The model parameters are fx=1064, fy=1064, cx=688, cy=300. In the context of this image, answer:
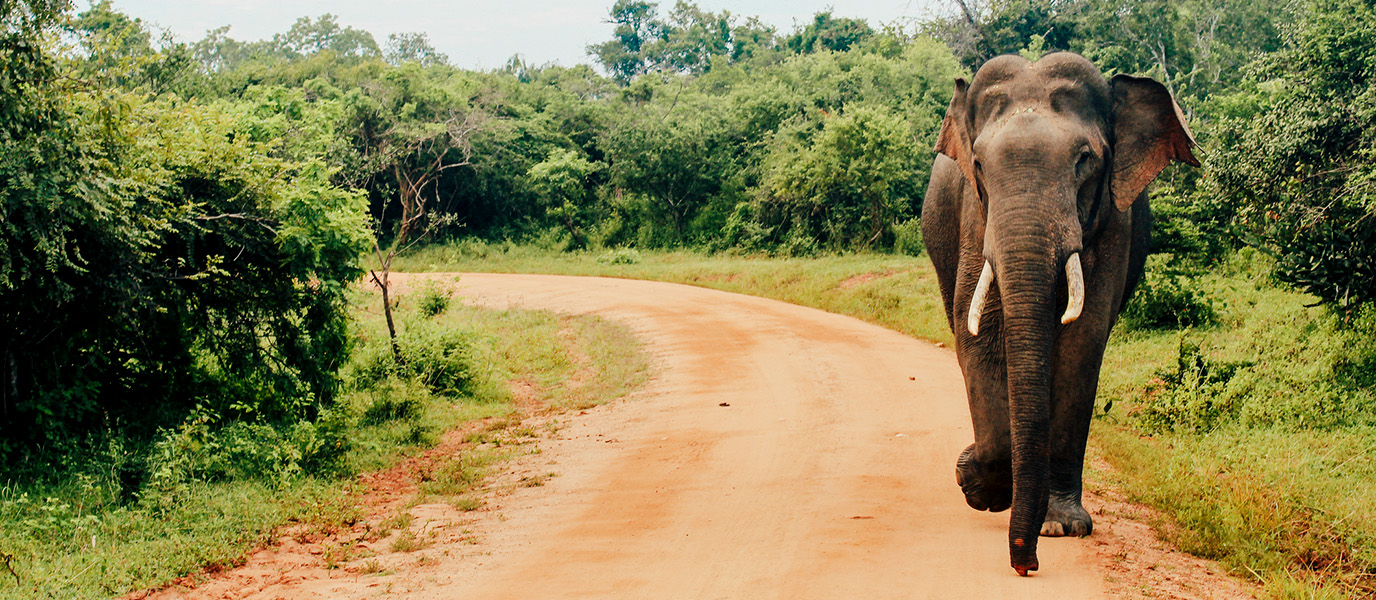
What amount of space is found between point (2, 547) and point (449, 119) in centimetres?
2741

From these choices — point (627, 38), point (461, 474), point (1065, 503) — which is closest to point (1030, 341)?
point (1065, 503)

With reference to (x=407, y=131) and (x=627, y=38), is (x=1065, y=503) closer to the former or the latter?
(x=407, y=131)

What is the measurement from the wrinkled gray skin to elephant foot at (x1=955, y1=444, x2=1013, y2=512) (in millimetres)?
10

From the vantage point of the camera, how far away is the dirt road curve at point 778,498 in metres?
5.70

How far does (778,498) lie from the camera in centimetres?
759

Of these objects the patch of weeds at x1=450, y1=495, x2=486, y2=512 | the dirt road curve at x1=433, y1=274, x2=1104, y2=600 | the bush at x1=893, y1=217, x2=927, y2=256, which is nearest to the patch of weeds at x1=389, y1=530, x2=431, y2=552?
the dirt road curve at x1=433, y1=274, x2=1104, y2=600

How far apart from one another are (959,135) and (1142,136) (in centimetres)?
106

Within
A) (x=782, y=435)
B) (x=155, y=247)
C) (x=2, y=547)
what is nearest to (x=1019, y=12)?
(x=782, y=435)

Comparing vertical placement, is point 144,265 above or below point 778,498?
above

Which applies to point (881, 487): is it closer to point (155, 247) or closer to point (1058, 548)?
point (1058, 548)

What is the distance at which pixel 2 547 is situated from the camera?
6.52m

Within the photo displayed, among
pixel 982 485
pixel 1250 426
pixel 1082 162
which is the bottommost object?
pixel 1250 426

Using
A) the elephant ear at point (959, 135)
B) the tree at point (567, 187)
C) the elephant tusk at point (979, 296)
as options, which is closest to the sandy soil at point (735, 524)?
the elephant tusk at point (979, 296)

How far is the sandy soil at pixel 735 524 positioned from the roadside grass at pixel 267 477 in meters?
0.24
